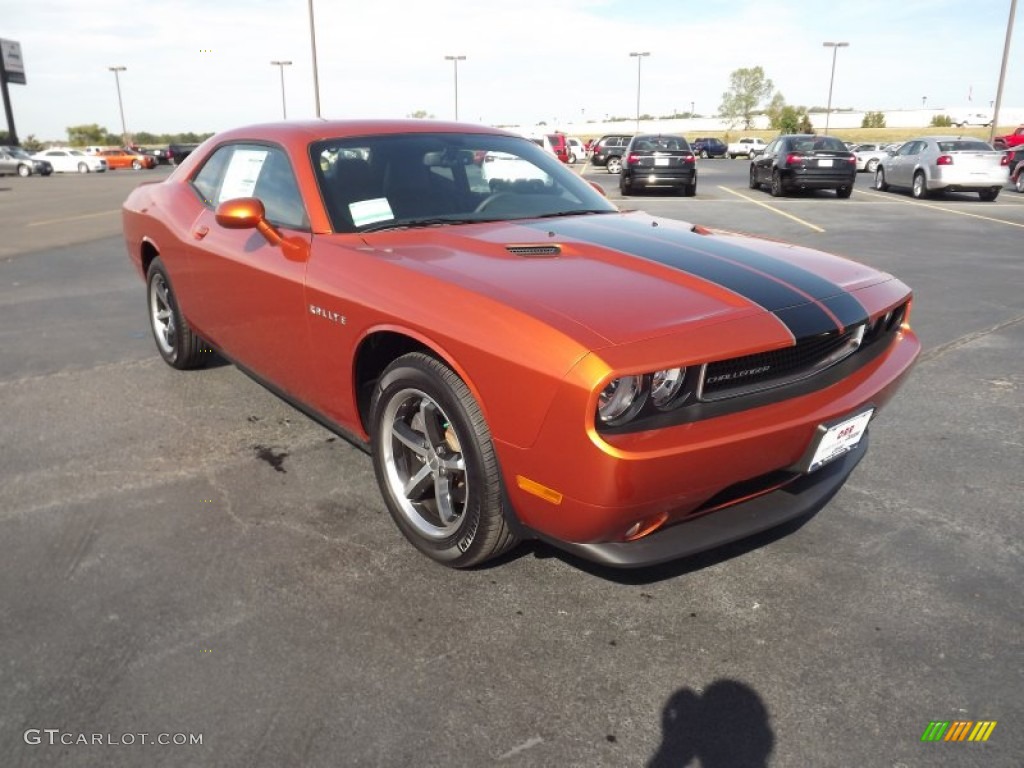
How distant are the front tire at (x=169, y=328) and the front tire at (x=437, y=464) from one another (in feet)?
7.74

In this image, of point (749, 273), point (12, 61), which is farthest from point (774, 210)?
point (12, 61)

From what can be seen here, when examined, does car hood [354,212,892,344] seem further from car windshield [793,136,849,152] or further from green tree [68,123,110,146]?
green tree [68,123,110,146]

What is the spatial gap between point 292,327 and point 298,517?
30.4 inches

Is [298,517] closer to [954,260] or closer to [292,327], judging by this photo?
[292,327]

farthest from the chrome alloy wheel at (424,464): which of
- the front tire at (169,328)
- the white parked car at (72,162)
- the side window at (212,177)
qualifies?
the white parked car at (72,162)

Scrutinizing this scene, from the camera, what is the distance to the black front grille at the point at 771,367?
86.4 inches

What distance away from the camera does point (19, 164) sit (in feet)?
134

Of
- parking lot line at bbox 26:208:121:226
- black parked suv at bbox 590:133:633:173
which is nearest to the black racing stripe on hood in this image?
parking lot line at bbox 26:208:121:226

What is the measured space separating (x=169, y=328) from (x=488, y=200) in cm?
267

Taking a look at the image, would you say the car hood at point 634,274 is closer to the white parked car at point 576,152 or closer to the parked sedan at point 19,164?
the white parked car at point 576,152

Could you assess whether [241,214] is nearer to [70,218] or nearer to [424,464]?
[424,464]

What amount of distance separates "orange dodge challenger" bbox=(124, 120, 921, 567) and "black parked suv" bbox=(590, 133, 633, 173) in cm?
2931

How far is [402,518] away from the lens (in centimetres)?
286

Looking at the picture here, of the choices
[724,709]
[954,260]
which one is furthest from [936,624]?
[954,260]
